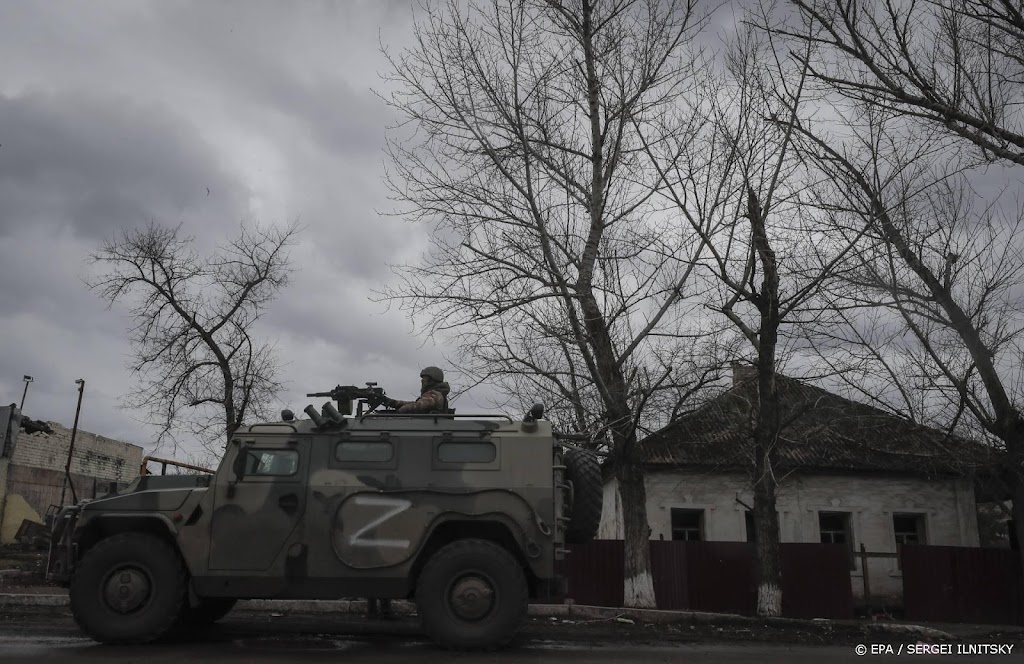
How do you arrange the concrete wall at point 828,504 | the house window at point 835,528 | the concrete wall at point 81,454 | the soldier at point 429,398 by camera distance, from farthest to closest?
the concrete wall at point 81,454
the house window at point 835,528
the concrete wall at point 828,504
the soldier at point 429,398

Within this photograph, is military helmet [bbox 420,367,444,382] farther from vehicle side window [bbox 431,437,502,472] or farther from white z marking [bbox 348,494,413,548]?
white z marking [bbox 348,494,413,548]

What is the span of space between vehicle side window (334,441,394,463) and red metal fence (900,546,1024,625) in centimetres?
1367

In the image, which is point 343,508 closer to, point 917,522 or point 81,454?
point 917,522

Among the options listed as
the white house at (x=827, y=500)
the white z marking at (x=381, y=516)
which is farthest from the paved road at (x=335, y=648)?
the white house at (x=827, y=500)

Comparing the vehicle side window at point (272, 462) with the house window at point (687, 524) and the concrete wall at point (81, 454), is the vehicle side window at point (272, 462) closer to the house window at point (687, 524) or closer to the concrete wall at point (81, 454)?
the house window at point (687, 524)

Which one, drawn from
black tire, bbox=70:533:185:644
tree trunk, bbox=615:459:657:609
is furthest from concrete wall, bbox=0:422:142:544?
tree trunk, bbox=615:459:657:609

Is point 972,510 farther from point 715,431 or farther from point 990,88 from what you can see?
point 990,88

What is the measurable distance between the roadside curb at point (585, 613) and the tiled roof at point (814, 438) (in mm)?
2936

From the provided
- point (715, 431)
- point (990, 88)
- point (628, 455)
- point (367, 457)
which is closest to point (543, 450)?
point (367, 457)

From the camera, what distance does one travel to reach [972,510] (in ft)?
73.9

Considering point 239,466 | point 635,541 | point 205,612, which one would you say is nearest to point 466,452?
point 239,466

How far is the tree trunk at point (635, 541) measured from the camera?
12414 mm

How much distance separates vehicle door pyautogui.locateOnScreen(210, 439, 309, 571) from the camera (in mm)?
8055

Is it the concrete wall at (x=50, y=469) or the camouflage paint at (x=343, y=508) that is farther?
the concrete wall at (x=50, y=469)
